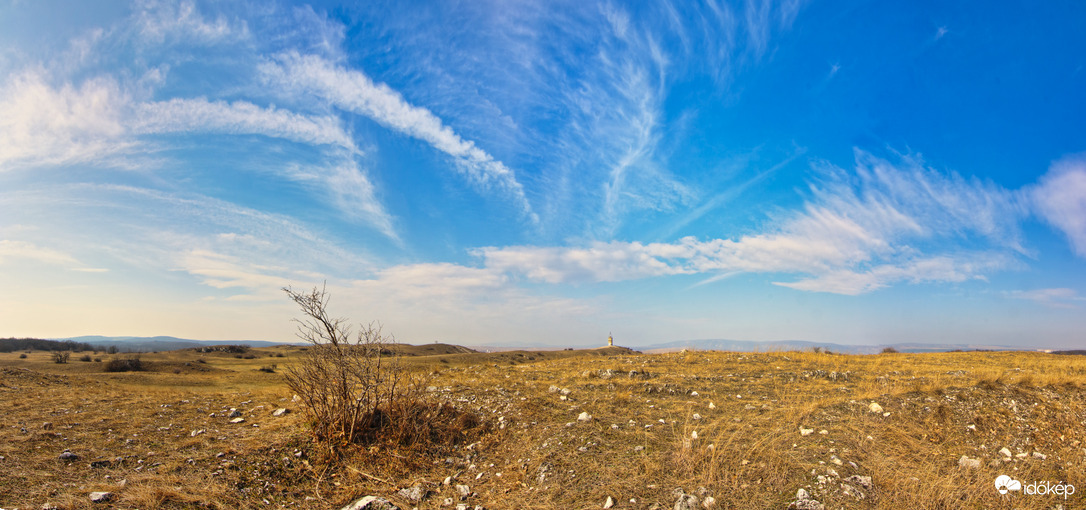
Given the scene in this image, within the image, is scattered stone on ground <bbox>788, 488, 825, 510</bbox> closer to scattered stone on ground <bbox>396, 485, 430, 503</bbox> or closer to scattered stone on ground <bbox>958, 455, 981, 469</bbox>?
scattered stone on ground <bbox>958, 455, 981, 469</bbox>

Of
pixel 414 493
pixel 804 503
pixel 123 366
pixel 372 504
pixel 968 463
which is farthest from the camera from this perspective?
pixel 123 366

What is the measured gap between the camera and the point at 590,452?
22.3 ft

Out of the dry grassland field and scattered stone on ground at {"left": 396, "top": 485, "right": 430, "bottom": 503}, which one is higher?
the dry grassland field

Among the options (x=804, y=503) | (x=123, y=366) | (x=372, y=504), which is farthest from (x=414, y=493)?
(x=123, y=366)

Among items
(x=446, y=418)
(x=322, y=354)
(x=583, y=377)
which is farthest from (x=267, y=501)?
(x=583, y=377)

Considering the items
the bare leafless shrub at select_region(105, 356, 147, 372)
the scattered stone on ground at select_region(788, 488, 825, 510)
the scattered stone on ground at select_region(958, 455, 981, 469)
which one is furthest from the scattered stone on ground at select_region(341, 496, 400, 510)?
the bare leafless shrub at select_region(105, 356, 147, 372)

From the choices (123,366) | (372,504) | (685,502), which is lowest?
(372,504)

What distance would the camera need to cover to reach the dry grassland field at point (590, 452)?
5391 mm

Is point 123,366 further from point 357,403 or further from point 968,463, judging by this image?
point 968,463

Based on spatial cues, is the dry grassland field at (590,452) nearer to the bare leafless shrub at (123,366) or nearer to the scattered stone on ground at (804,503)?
the scattered stone on ground at (804,503)

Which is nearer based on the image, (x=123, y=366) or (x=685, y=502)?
(x=685, y=502)

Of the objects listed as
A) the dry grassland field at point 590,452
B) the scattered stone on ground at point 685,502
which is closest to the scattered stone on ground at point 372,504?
A: the dry grassland field at point 590,452

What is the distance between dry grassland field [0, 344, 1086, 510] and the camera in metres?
5.39

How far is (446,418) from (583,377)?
6027 mm
